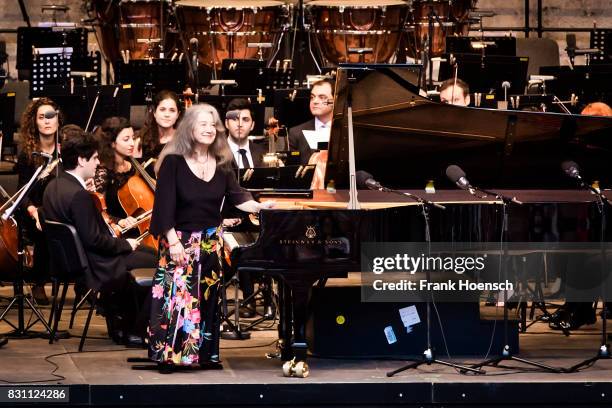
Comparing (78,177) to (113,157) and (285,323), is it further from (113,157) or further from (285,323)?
(285,323)

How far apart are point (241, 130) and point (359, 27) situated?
146 inches

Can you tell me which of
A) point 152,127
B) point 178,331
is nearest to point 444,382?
point 178,331

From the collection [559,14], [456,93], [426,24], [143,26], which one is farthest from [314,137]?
[559,14]

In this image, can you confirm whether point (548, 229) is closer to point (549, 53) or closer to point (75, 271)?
point (75, 271)

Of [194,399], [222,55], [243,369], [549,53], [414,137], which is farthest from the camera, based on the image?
[549,53]

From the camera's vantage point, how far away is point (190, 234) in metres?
6.28

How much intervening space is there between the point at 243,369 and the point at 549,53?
706 cm

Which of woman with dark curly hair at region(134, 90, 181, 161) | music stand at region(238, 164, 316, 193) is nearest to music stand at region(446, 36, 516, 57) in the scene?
woman with dark curly hair at region(134, 90, 181, 161)

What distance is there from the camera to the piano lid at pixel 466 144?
6805 millimetres

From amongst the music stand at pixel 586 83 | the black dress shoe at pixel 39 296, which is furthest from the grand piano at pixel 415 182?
the music stand at pixel 586 83

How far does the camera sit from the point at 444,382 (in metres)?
6.06

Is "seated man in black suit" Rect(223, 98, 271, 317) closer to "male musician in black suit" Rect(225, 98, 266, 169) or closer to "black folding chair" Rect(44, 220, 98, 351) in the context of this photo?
"male musician in black suit" Rect(225, 98, 266, 169)

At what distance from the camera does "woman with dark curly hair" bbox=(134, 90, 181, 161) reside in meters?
8.12

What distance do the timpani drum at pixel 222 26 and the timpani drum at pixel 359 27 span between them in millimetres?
592
